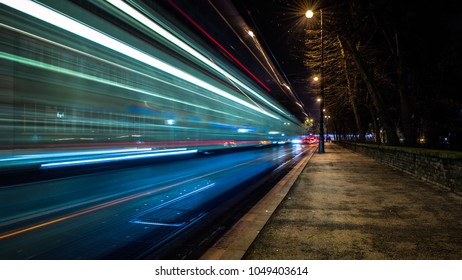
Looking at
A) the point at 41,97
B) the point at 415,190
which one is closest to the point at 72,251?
the point at 41,97

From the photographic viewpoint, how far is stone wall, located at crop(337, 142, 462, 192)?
8062mm

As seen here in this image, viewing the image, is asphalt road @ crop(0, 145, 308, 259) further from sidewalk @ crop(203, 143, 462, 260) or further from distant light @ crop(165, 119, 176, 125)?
distant light @ crop(165, 119, 176, 125)

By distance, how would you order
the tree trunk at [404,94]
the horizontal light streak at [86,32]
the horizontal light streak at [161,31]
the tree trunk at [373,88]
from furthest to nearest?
the tree trunk at [373,88]
the tree trunk at [404,94]
the horizontal light streak at [161,31]
the horizontal light streak at [86,32]

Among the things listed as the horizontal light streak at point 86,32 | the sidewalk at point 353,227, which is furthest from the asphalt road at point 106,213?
the horizontal light streak at point 86,32

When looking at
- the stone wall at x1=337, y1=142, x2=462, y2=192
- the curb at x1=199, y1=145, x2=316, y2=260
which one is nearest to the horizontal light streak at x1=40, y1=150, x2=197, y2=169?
the curb at x1=199, y1=145, x2=316, y2=260

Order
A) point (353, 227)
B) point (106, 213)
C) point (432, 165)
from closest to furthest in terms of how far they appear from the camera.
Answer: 1. point (353, 227)
2. point (106, 213)
3. point (432, 165)

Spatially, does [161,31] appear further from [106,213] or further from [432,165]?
[432,165]

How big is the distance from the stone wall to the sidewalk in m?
0.40

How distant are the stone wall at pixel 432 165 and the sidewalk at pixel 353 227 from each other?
0.40 m

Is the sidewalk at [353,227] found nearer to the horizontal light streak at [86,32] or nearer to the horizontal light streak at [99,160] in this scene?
the horizontal light streak at [99,160]

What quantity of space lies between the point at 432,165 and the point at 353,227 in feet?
19.3

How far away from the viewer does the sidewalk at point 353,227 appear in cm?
422

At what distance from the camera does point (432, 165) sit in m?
9.67

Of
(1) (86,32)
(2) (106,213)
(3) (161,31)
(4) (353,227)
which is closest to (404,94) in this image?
(3) (161,31)
